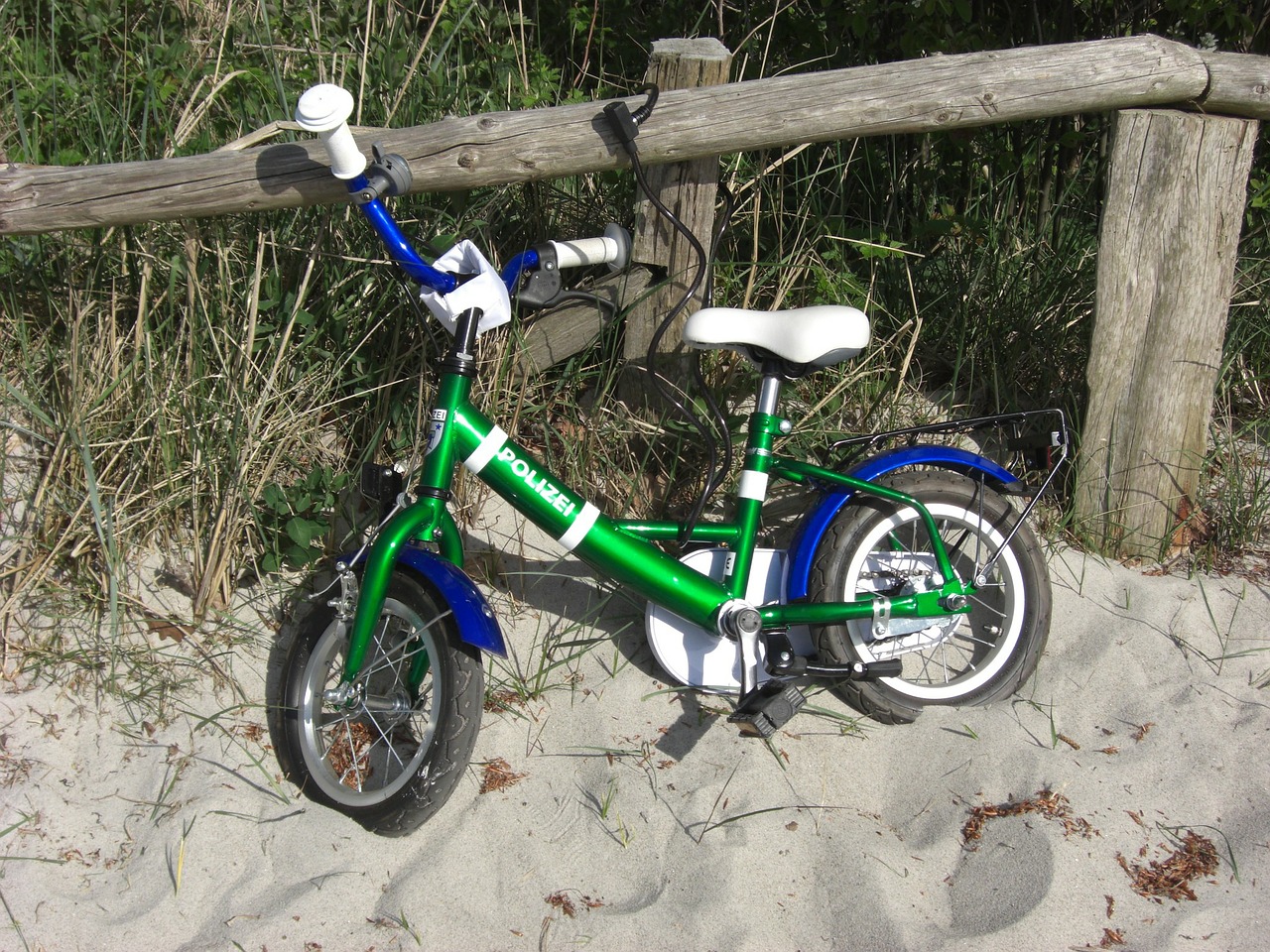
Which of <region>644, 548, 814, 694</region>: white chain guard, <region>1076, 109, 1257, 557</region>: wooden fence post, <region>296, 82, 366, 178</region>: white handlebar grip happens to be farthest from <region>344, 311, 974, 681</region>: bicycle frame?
<region>1076, 109, 1257, 557</region>: wooden fence post

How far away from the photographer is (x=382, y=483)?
2348 millimetres

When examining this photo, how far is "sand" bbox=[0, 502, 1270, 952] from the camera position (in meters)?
2.14

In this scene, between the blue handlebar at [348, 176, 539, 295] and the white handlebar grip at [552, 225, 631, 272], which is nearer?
the blue handlebar at [348, 176, 539, 295]

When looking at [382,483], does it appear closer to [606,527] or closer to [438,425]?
[438,425]

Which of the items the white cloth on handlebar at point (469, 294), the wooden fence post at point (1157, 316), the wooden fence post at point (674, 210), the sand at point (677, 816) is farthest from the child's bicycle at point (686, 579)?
the wooden fence post at point (1157, 316)

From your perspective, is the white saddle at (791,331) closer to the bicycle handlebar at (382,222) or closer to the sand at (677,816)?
the bicycle handlebar at (382,222)

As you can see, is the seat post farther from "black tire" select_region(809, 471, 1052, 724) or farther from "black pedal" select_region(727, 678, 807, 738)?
"black pedal" select_region(727, 678, 807, 738)

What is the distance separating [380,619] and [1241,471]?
2632 millimetres

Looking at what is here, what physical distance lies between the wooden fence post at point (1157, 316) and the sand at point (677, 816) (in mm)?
314

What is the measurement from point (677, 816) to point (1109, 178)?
207 cm

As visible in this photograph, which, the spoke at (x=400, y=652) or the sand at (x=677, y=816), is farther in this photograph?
the spoke at (x=400, y=652)

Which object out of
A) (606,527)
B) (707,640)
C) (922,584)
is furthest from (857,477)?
(606,527)

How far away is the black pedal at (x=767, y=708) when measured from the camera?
2.33 m

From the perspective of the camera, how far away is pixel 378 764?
2.55 meters
